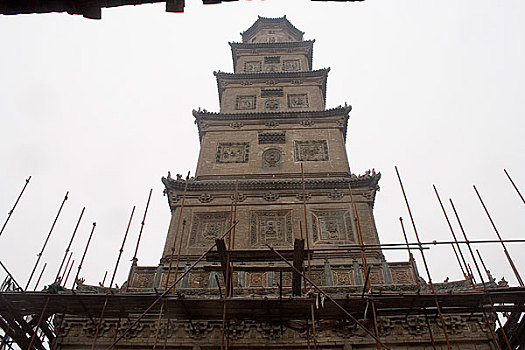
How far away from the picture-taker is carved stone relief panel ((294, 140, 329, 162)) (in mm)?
19531

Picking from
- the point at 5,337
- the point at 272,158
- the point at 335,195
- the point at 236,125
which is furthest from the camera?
the point at 236,125

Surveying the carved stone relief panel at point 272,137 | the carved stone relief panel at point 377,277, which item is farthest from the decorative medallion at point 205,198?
the carved stone relief panel at point 377,277

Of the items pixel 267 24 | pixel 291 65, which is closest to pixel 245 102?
pixel 291 65

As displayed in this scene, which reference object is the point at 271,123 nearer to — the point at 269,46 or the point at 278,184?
the point at 278,184

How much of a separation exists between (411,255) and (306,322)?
3.77 metres

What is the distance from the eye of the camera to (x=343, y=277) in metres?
13.1

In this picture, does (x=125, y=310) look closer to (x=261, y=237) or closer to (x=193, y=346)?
(x=193, y=346)

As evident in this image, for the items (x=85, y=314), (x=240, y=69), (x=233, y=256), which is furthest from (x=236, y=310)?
(x=240, y=69)

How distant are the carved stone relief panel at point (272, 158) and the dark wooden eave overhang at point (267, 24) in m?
14.7

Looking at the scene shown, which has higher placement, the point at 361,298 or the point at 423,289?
the point at 423,289

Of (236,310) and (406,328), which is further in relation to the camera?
(406,328)

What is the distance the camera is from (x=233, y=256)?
10.7m

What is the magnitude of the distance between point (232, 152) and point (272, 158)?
72.9 inches

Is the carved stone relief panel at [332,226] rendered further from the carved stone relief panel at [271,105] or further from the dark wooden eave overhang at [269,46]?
the dark wooden eave overhang at [269,46]
